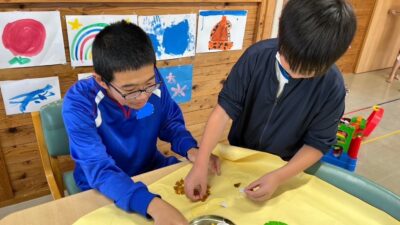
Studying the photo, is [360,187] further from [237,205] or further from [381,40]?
[381,40]

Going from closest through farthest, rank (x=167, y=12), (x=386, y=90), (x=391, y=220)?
(x=391, y=220) → (x=167, y=12) → (x=386, y=90)

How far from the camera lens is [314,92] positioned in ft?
3.20

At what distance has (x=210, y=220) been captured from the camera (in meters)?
0.78

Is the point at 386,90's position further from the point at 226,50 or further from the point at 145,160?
the point at 145,160

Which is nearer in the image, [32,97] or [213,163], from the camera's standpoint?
[213,163]

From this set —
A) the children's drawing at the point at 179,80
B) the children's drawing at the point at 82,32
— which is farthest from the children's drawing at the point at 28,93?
the children's drawing at the point at 179,80

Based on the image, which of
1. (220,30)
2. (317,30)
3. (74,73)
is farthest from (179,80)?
(317,30)

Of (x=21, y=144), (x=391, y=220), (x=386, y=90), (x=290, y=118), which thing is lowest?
(x=386, y=90)

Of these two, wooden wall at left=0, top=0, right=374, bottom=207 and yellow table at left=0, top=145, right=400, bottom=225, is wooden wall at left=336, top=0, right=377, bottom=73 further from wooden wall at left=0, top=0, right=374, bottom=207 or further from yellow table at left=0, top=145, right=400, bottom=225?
yellow table at left=0, top=145, right=400, bottom=225

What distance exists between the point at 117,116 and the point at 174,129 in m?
0.23

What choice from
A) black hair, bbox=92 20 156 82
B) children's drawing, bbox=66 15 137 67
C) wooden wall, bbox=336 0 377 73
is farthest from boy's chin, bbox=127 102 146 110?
wooden wall, bbox=336 0 377 73

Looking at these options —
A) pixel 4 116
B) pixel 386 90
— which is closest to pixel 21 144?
pixel 4 116

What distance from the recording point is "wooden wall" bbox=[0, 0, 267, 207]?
1.46m

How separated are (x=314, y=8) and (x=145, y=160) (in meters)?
0.80
